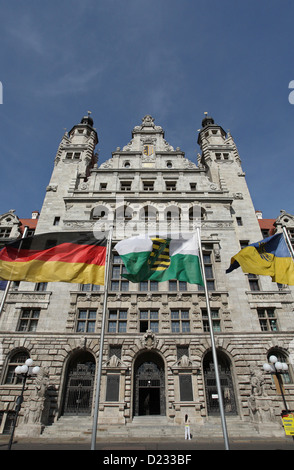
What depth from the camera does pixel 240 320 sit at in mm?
22641

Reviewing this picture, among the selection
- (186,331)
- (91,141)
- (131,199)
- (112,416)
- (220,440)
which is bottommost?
(220,440)

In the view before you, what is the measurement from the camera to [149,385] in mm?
21109

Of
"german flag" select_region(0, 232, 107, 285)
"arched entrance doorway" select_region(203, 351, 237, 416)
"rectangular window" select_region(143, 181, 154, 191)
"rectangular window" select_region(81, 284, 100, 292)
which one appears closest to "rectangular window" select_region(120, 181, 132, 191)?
"rectangular window" select_region(143, 181, 154, 191)

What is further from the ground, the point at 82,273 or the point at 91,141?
the point at 91,141

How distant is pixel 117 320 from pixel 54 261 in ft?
34.6

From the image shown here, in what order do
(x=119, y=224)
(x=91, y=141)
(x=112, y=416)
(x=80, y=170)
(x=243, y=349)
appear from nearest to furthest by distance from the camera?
(x=112, y=416) → (x=243, y=349) → (x=119, y=224) → (x=80, y=170) → (x=91, y=141)

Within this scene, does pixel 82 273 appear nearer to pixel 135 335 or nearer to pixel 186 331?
pixel 135 335

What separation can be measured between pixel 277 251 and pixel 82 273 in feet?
36.2

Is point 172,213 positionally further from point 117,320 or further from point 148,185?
point 117,320

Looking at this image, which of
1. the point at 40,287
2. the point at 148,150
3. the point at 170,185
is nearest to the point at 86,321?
the point at 40,287

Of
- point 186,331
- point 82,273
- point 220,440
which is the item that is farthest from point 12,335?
point 220,440

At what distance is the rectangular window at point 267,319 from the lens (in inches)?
901

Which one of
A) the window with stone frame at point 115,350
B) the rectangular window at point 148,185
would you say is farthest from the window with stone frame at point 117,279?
the rectangular window at point 148,185

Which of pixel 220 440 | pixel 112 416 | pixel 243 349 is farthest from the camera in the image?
pixel 243 349
